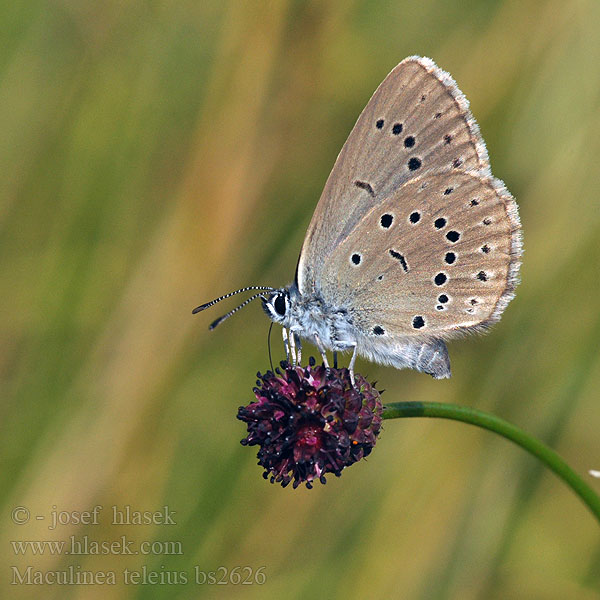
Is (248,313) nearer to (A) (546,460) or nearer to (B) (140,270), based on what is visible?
(B) (140,270)

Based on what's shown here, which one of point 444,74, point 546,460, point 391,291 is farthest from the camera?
point 391,291

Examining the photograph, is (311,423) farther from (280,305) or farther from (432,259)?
(432,259)

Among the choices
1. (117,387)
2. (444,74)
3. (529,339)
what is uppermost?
(444,74)

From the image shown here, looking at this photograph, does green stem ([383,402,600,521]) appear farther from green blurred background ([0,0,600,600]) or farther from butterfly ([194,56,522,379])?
green blurred background ([0,0,600,600])

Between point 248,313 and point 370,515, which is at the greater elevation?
point 248,313

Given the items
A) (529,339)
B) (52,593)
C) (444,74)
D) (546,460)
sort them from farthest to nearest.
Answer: (529,339) < (52,593) < (444,74) < (546,460)

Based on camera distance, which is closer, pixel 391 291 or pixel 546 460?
pixel 546 460

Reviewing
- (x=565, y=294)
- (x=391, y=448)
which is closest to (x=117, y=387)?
(x=391, y=448)
